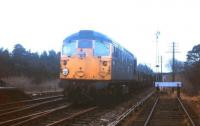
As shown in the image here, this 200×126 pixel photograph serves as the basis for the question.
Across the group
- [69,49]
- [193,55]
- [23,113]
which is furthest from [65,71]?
[193,55]

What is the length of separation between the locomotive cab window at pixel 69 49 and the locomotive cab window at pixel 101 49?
1.08 metres

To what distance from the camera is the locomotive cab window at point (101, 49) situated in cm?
2270

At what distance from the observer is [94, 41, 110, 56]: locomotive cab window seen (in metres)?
22.7

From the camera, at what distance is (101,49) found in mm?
22828

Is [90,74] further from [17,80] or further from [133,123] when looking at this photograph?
[17,80]

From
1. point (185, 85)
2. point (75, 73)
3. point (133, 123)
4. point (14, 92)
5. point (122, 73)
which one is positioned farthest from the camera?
point (185, 85)

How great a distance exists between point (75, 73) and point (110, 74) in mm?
1702

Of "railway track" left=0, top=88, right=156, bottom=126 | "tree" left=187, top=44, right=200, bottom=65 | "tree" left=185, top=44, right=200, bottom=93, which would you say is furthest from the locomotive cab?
"tree" left=187, top=44, right=200, bottom=65

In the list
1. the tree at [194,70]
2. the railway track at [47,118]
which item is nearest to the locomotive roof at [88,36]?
the railway track at [47,118]

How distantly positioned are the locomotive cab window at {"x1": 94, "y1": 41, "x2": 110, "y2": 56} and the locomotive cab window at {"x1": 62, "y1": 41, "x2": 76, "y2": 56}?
1.08 m

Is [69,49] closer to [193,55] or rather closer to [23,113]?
[23,113]

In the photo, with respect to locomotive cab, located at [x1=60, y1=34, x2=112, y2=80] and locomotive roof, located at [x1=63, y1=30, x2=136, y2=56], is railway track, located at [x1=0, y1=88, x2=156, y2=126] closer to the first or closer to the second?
locomotive cab, located at [x1=60, y1=34, x2=112, y2=80]

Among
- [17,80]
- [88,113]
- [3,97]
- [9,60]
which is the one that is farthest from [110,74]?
[9,60]

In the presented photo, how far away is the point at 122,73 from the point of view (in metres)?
27.3
